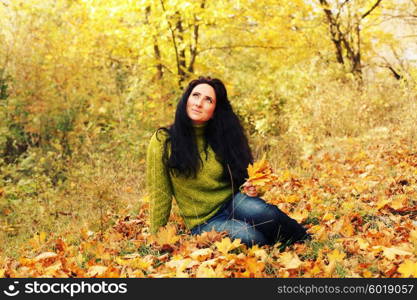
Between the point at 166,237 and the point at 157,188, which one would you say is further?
the point at 157,188

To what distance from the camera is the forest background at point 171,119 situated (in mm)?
2922

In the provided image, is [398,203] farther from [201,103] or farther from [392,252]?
[201,103]

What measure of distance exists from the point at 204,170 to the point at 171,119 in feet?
15.1

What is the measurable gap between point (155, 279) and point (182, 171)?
1.02 meters

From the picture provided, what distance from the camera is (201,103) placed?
10.5ft

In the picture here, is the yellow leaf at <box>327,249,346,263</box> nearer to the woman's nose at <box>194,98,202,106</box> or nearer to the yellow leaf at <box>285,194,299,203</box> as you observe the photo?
the woman's nose at <box>194,98,202,106</box>

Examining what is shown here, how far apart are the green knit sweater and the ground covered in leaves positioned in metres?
0.14

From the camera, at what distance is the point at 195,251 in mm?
2736

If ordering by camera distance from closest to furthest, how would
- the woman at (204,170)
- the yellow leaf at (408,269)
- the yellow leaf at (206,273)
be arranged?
the yellow leaf at (408,269) < the yellow leaf at (206,273) < the woman at (204,170)

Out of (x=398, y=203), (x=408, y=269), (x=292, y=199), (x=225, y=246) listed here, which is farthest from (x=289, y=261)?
(x=292, y=199)

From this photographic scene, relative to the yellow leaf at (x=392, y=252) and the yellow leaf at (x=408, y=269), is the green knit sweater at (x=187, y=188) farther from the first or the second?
the yellow leaf at (x=408, y=269)

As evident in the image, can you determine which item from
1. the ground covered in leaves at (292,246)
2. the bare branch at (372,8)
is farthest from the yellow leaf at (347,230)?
the bare branch at (372,8)

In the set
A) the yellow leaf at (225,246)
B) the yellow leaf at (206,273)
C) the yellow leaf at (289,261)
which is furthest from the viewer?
the yellow leaf at (225,246)

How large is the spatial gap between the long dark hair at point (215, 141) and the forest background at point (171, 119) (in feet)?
1.47
